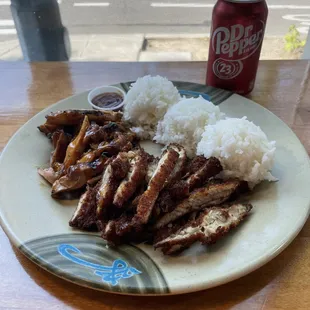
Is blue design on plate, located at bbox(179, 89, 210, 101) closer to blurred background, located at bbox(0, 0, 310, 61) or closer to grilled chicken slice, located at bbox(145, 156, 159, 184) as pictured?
grilled chicken slice, located at bbox(145, 156, 159, 184)

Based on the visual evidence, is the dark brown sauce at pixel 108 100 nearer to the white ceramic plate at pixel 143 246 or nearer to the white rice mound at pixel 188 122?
the white rice mound at pixel 188 122

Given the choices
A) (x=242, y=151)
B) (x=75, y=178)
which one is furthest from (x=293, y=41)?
(x=75, y=178)

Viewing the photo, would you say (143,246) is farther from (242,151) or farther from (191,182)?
(242,151)

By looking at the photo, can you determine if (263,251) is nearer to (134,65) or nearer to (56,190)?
(56,190)

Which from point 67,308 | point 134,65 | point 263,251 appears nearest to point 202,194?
point 263,251

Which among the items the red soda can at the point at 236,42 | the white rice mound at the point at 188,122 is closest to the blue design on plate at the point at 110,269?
the white rice mound at the point at 188,122

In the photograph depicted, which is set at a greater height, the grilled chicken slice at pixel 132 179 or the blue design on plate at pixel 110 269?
the grilled chicken slice at pixel 132 179

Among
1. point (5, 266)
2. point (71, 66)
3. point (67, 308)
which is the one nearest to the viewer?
point (67, 308)
